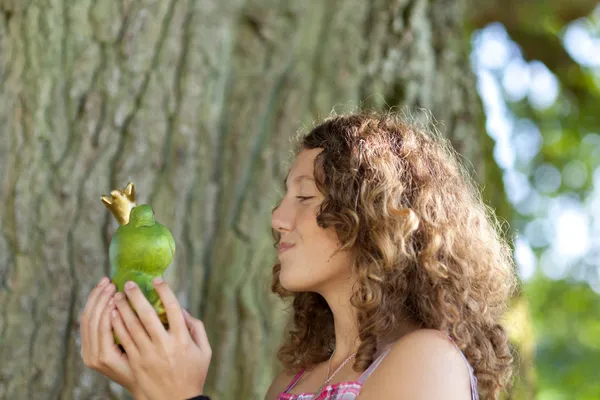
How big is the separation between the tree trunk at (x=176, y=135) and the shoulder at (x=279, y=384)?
0.14 meters

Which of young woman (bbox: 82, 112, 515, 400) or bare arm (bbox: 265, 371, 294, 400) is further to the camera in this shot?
bare arm (bbox: 265, 371, 294, 400)

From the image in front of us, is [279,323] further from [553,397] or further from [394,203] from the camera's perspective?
[553,397]

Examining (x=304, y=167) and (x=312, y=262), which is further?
(x=304, y=167)

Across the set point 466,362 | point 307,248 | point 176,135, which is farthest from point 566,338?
point 307,248

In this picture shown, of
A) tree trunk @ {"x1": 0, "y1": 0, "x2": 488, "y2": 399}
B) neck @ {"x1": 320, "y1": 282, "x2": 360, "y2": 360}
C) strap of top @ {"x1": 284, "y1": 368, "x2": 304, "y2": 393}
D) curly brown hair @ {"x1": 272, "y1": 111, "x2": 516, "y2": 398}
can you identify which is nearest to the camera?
curly brown hair @ {"x1": 272, "y1": 111, "x2": 516, "y2": 398}

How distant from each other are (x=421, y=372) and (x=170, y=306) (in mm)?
691

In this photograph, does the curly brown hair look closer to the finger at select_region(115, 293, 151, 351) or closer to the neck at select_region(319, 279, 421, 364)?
the neck at select_region(319, 279, 421, 364)

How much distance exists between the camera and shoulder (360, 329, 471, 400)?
6.41 ft

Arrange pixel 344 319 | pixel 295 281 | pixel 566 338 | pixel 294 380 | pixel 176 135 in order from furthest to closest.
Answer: pixel 566 338 → pixel 176 135 → pixel 294 380 → pixel 344 319 → pixel 295 281

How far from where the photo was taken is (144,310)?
80.7 inches

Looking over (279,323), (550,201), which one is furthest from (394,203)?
(550,201)

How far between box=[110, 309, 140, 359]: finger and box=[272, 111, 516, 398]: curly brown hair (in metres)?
0.62

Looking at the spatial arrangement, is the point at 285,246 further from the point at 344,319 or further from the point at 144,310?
the point at 144,310

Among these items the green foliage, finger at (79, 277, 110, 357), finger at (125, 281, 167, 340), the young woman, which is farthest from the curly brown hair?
the green foliage
